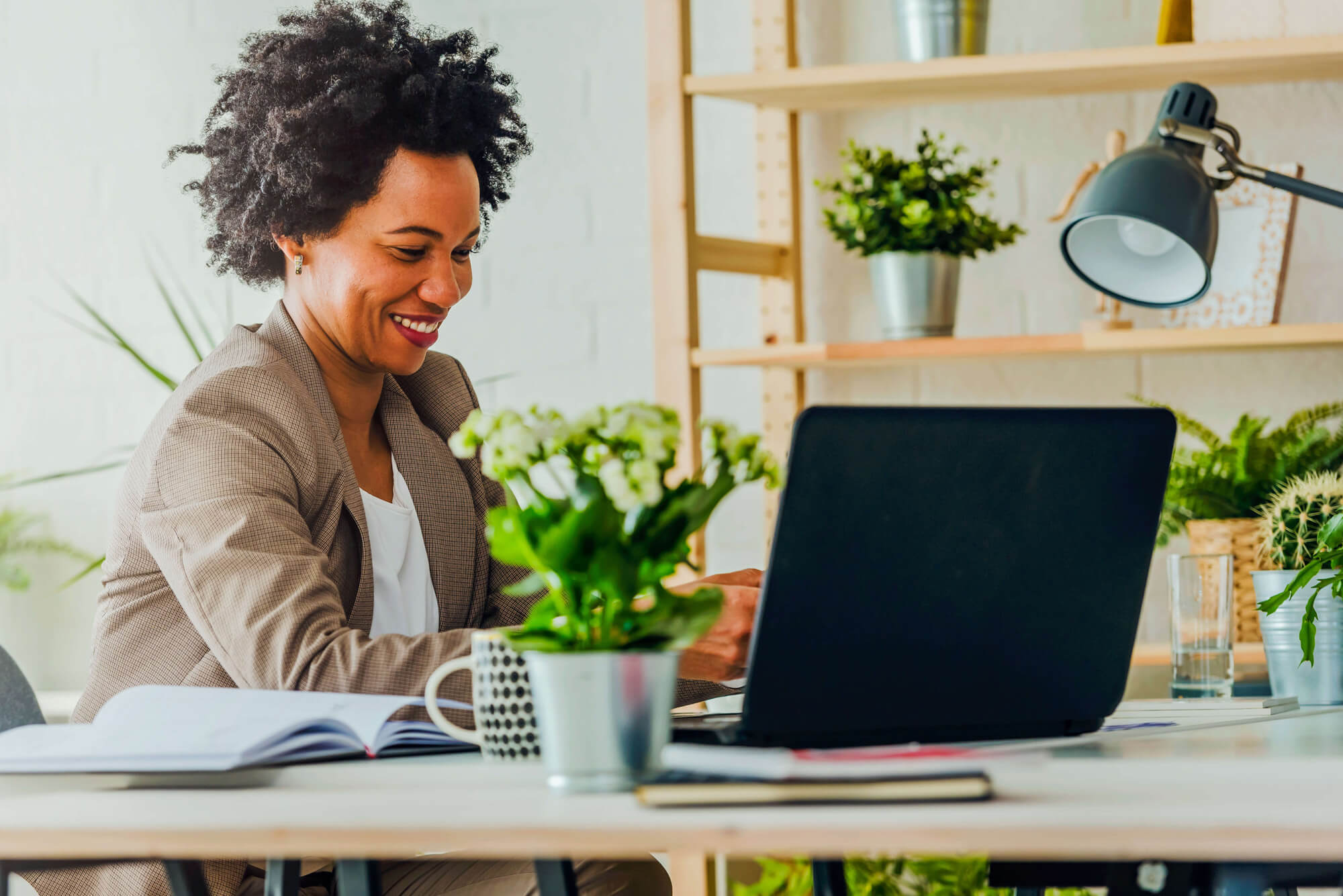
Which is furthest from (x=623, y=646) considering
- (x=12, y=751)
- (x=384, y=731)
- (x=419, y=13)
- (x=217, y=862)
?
(x=419, y=13)

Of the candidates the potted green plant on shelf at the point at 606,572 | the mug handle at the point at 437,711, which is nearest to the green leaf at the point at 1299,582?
the potted green plant on shelf at the point at 606,572

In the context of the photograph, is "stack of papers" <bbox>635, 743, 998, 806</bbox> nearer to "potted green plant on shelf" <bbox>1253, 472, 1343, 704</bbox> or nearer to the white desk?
the white desk

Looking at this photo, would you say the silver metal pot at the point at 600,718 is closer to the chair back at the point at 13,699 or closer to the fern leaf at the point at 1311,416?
the chair back at the point at 13,699

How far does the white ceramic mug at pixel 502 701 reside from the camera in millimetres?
853

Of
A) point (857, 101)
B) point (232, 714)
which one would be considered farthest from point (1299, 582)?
point (857, 101)

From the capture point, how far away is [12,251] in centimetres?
267

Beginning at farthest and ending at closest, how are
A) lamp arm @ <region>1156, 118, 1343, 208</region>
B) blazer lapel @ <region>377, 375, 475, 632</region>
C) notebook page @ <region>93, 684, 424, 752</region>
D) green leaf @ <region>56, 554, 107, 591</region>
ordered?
green leaf @ <region>56, 554, 107, 591</region> → blazer lapel @ <region>377, 375, 475, 632</region> → lamp arm @ <region>1156, 118, 1343, 208</region> → notebook page @ <region>93, 684, 424, 752</region>

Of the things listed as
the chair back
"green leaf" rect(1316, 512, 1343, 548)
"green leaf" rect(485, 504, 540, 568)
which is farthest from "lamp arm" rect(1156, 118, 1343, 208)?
the chair back

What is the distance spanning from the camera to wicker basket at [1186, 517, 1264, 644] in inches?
77.9

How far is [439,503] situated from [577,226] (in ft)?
3.76

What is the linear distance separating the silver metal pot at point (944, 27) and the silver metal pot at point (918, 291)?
0.30 metres

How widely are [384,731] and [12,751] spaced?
0.21m

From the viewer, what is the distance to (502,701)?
0.85 m

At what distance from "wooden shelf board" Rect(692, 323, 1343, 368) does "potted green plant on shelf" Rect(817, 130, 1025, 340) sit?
0.18 ft
